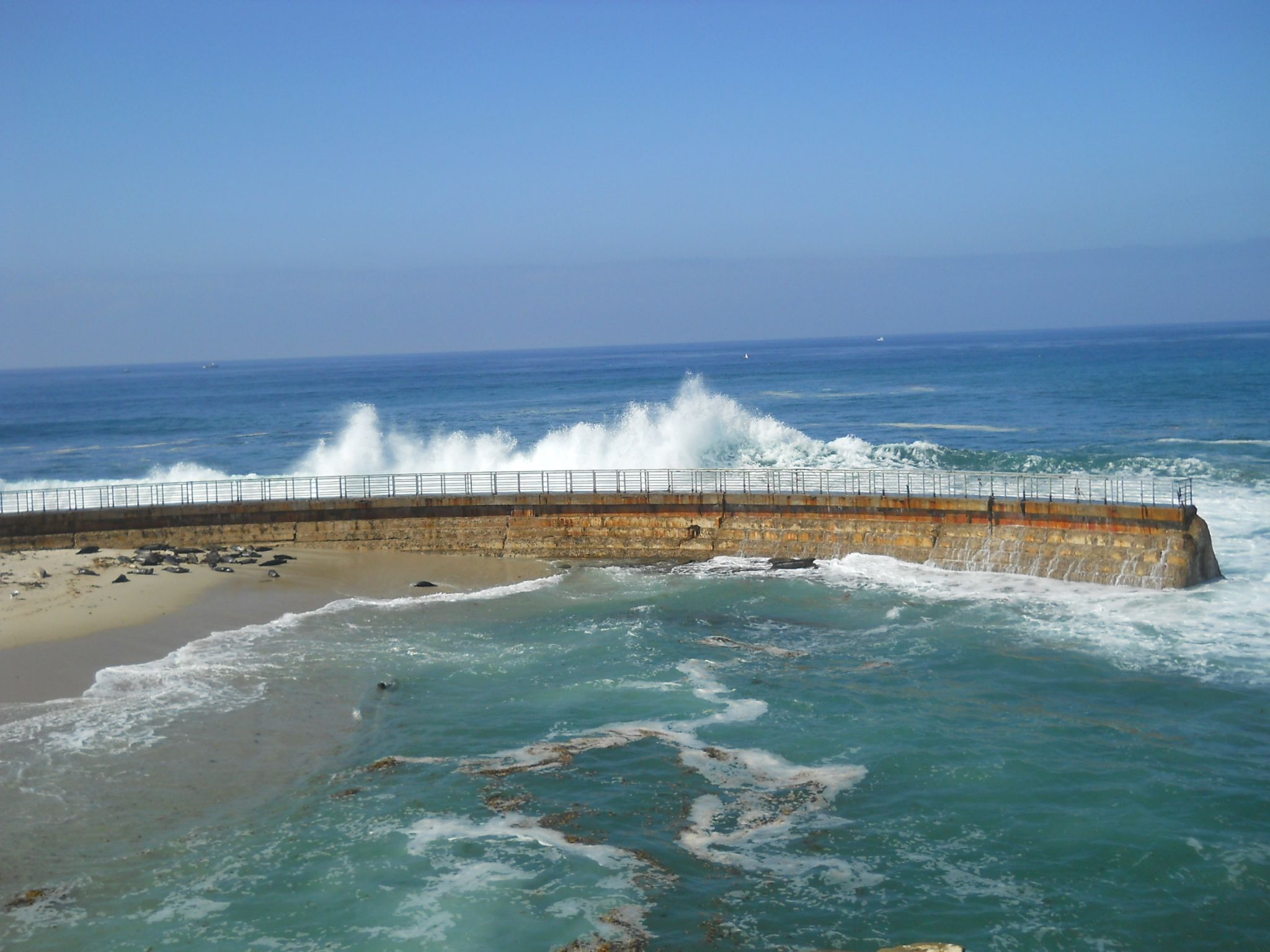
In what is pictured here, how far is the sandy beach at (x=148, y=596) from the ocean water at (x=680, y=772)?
3.00 ft

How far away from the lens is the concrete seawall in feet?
72.9

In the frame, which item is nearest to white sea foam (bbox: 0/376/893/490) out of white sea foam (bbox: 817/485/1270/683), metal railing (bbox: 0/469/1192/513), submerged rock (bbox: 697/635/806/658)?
metal railing (bbox: 0/469/1192/513)

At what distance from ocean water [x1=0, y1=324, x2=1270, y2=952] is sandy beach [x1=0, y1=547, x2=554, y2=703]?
36.0 inches

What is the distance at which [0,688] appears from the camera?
49.6 feet

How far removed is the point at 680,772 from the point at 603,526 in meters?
13.1

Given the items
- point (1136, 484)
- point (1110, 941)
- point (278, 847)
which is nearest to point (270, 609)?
point (278, 847)

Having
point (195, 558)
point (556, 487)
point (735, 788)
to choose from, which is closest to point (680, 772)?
point (735, 788)

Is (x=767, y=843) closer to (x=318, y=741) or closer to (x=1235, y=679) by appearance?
(x=318, y=741)

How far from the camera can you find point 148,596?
67.1 ft

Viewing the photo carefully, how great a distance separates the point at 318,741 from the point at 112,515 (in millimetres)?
14708

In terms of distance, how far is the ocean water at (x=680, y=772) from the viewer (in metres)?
9.26

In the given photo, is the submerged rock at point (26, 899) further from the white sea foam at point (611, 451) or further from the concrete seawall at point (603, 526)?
the white sea foam at point (611, 451)

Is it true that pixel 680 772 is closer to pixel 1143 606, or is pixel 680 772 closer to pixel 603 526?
pixel 1143 606

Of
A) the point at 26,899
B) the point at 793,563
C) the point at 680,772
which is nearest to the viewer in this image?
the point at 26,899
